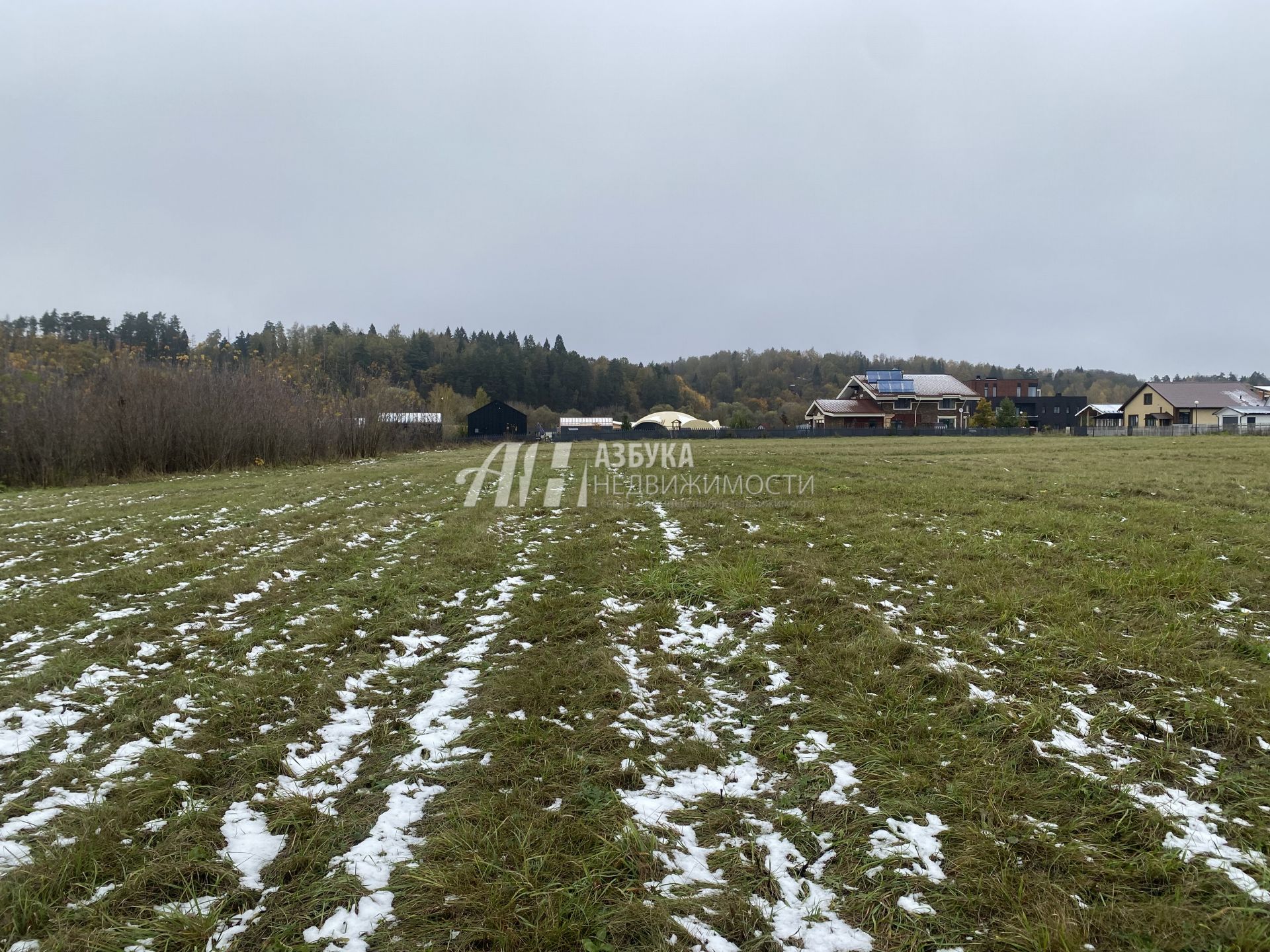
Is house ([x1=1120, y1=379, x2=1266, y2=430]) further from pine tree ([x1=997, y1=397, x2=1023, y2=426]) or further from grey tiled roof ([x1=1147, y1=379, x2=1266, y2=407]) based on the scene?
pine tree ([x1=997, y1=397, x2=1023, y2=426])

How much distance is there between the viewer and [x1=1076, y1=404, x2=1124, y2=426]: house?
218 feet

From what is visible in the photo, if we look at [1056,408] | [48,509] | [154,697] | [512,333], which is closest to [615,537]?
[154,697]

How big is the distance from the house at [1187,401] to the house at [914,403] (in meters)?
15.2

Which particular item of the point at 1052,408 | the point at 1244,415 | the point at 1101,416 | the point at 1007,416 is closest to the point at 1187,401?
the point at 1244,415

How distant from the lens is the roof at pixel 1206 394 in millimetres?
55562

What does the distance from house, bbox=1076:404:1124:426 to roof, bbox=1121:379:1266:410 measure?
22.9ft

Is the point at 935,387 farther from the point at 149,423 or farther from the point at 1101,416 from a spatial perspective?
the point at 149,423

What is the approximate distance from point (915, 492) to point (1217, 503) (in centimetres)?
432

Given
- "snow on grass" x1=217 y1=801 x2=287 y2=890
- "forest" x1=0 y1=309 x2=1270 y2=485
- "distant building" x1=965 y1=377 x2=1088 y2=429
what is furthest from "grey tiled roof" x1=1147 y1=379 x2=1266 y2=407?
"snow on grass" x1=217 y1=801 x2=287 y2=890

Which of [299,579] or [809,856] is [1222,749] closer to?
[809,856]

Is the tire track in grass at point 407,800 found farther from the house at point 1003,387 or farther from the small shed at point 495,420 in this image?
the house at point 1003,387

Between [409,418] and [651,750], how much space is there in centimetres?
4501

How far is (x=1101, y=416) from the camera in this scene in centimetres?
6994

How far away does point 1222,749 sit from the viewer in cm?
293
